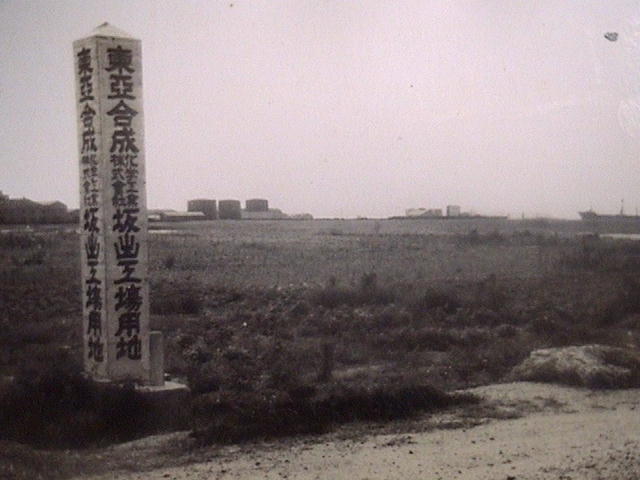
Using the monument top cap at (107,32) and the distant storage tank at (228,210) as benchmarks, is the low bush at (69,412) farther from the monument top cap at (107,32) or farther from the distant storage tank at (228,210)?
the distant storage tank at (228,210)

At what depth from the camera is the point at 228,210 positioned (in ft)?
242

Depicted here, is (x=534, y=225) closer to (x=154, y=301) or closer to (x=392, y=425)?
(x=154, y=301)

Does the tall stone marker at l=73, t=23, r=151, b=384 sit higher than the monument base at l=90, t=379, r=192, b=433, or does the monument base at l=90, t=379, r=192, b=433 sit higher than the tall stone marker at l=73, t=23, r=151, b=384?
the tall stone marker at l=73, t=23, r=151, b=384

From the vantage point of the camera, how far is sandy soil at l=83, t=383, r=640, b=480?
7.03 metres

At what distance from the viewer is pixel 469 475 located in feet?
22.7

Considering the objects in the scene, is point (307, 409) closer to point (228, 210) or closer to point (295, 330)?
point (295, 330)

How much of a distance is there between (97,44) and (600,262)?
2943 centimetres

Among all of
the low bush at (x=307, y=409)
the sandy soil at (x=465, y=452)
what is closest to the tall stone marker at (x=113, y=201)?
the low bush at (x=307, y=409)

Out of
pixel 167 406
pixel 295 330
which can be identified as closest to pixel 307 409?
pixel 167 406

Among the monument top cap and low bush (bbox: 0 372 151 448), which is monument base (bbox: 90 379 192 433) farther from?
the monument top cap

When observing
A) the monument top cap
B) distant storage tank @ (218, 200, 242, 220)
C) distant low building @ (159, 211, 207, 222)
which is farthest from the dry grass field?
distant storage tank @ (218, 200, 242, 220)

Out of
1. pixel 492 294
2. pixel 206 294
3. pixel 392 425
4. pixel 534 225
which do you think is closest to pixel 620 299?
pixel 492 294

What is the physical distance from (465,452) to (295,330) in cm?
1043

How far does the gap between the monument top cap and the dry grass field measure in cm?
412
